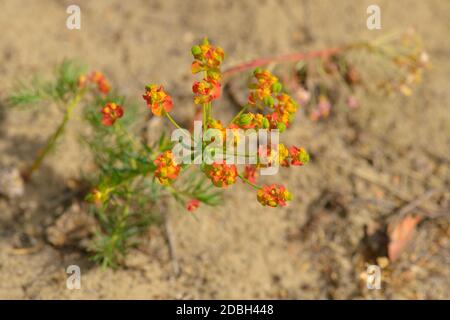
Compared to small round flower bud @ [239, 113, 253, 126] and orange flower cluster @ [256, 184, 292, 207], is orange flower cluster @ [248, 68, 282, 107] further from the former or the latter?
orange flower cluster @ [256, 184, 292, 207]

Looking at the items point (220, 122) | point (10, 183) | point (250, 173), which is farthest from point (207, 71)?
point (10, 183)

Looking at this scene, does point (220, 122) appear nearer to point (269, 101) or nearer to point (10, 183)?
point (269, 101)

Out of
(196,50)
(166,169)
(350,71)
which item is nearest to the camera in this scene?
(166,169)

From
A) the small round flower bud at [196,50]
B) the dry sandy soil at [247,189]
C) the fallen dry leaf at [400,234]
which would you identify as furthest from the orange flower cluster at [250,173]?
the fallen dry leaf at [400,234]

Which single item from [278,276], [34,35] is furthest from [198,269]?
[34,35]

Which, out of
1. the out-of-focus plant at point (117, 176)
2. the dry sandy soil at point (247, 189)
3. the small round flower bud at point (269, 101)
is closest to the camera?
the small round flower bud at point (269, 101)

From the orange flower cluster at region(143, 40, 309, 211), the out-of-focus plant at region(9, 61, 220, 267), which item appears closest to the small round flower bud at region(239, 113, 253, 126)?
the orange flower cluster at region(143, 40, 309, 211)

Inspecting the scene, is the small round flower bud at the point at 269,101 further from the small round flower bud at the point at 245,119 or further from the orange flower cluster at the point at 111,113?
the orange flower cluster at the point at 111,113
